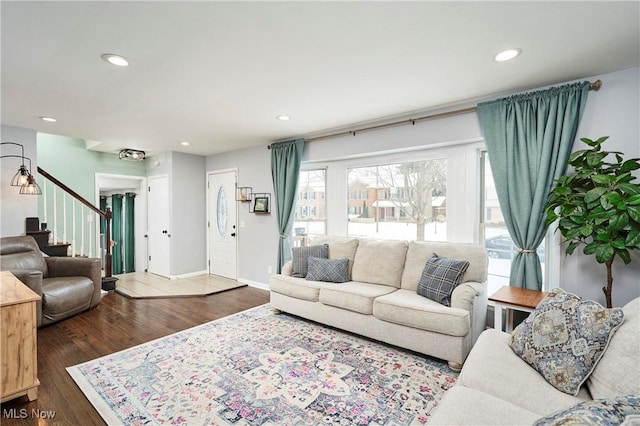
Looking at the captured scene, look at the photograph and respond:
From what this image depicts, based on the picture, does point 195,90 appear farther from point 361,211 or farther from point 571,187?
point 571,187

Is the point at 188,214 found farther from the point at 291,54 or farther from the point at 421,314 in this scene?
the point at 421,314

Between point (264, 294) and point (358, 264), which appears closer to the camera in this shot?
point (358, 264)

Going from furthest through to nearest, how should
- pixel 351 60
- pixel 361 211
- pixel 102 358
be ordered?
pixel 361 211 < pixel 102 358 < pixel 351 60

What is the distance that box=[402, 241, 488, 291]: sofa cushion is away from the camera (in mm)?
3002

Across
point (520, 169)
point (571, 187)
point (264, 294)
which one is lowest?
point (264, 294)

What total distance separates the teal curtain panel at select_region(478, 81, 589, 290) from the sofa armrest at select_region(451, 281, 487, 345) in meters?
0.36

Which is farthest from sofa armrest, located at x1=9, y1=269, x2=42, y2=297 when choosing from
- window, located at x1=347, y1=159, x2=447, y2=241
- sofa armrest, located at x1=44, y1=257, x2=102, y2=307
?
window, located at x1=347, y1=159, x2=447, y2=241

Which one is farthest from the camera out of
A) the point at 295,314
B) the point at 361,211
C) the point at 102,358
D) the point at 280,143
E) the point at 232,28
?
the point at 280,143

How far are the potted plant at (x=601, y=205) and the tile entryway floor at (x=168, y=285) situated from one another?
4.59 meters

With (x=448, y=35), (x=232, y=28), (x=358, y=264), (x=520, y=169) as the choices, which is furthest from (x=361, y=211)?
(x=232, y=28)

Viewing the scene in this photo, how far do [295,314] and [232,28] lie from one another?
2.96 meters

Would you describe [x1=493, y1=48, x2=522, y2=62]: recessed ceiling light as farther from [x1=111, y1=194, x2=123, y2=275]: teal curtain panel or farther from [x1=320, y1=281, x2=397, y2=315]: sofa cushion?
[x1=111, y1=194, x2=123, y2=275]: teal curtain panel

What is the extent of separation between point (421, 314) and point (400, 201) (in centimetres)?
159

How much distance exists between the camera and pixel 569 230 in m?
2.33
